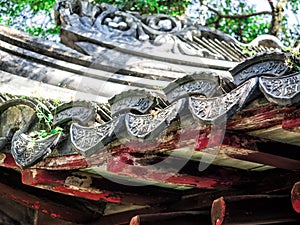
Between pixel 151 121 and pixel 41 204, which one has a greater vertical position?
pixel 151 121

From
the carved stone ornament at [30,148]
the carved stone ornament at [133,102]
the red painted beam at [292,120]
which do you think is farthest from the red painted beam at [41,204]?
the red painted beam at [292,120]

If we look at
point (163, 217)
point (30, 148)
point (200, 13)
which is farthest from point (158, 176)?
point (200, 13)

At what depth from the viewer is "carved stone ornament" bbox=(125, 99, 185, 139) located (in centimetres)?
235

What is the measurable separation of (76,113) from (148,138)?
0.68 meters

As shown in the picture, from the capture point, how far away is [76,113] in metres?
2.99

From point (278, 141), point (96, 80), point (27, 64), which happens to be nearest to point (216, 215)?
point (278, 141)

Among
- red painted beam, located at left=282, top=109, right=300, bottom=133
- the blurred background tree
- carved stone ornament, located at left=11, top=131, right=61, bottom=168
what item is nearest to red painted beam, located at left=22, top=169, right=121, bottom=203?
carved stone ornament, located at left=11, top=131, right=61, bottom=168

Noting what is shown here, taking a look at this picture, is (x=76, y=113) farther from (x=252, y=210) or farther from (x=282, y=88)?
(x=282, y=88)

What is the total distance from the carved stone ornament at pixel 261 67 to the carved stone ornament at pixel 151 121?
0.27 meters

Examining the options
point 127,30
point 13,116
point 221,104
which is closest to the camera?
point 221,104

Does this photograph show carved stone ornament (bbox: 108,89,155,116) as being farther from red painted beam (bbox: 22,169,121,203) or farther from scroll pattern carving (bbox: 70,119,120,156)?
red painted beam (bbox: 22,169,121,203)

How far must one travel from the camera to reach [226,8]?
11.7 metres

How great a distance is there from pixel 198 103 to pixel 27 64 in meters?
2.58

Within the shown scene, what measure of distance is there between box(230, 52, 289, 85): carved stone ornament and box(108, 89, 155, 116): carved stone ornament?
16.1 inches
